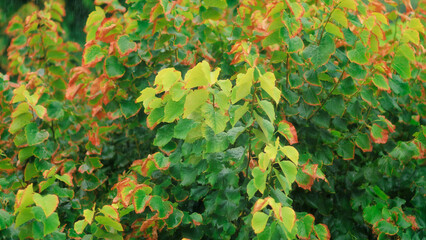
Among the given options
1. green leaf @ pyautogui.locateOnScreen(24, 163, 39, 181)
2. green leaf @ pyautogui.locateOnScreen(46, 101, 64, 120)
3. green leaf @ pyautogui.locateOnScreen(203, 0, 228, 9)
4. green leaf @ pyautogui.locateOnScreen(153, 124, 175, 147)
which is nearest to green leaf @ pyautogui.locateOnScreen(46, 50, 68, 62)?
green leaf @ pyautogui.locateOnScreen(46, 101, 64, 120)

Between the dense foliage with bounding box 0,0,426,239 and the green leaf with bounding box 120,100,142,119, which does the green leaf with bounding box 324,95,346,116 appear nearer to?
the dense foliage with bounding box 0,0,426,239

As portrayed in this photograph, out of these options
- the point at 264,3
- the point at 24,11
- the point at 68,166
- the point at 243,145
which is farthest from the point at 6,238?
the point at 24,11

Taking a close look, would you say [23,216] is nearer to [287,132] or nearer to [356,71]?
[287,132]

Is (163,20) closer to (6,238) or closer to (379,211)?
(6,238)

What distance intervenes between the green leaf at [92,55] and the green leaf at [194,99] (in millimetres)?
851

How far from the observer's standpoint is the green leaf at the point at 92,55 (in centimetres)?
199

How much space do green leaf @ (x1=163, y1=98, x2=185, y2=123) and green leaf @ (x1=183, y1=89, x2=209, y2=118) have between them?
0.18ft

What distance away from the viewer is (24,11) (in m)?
4.51

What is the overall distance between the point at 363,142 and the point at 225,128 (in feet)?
2.47

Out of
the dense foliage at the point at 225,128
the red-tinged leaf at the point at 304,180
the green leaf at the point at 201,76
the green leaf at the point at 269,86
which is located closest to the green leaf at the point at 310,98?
the dense foliage at the point at 225,128

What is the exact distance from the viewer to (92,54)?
2014mm

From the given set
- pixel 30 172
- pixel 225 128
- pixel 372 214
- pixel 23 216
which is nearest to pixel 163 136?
pixel 225 128

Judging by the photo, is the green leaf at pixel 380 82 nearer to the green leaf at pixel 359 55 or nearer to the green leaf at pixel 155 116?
the green leaf at pixel 359 55

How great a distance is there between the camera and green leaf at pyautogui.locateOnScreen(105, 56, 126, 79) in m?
2.00
